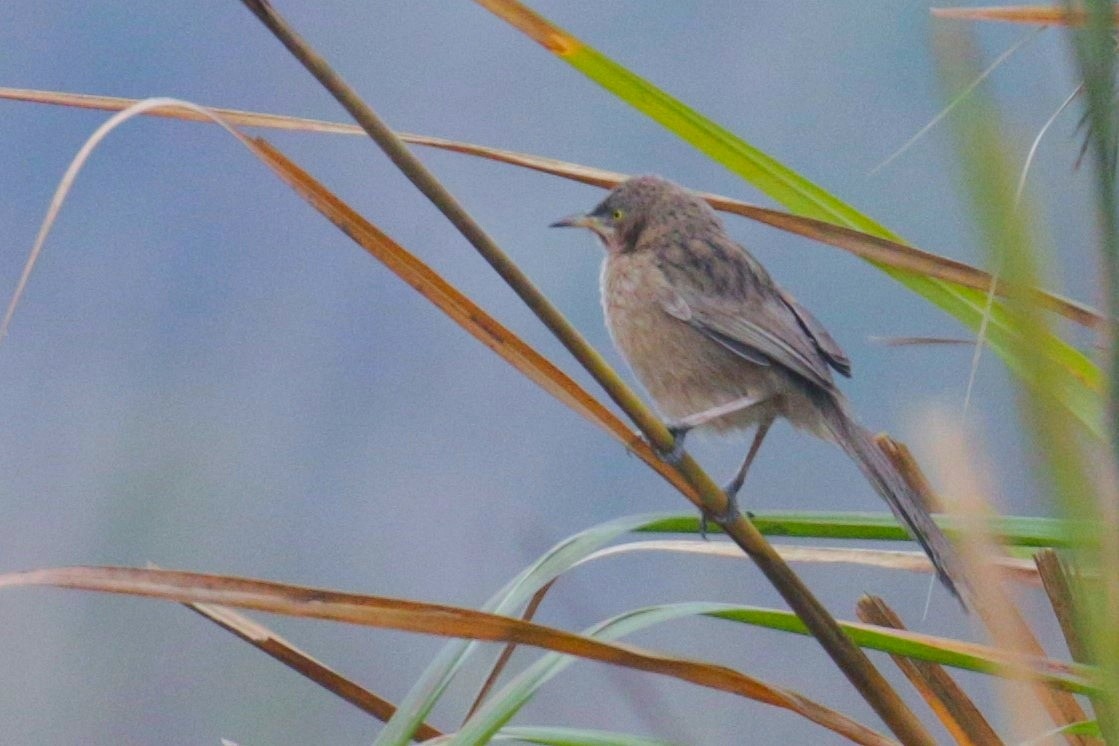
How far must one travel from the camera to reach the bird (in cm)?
260

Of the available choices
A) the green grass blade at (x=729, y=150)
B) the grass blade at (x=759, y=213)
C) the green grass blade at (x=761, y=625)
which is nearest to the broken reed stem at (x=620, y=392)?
the green grass blade at (x=761, y=625)

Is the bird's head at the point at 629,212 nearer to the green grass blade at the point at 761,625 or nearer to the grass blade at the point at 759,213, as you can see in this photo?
the grass blade at the point at 759,213

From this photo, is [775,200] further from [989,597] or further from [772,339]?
[989,597]

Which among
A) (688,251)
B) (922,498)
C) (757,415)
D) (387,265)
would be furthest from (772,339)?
(387,265)

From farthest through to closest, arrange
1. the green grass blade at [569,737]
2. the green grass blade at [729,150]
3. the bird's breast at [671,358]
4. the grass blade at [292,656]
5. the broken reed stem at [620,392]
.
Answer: the bird's breast at [671,358], the green grass blade at [729,150], the grass blade at [292,656], the green grass blade at [569,737], the broken reed stem at [620,392]

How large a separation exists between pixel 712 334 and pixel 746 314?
100 millimetres

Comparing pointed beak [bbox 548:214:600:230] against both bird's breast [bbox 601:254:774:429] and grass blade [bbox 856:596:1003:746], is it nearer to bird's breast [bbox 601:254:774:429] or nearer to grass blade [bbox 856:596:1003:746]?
bird's breast [bbox 601:254:774:429]

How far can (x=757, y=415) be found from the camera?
2770 mm

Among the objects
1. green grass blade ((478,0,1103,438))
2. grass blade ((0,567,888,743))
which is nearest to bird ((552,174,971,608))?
green grass blade ((478,0,1103,438))

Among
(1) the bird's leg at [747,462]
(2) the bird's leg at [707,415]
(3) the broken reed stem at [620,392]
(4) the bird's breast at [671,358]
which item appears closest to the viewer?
(3) the broken reed stem at [620,392]

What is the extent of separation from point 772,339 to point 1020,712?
2.08 metres

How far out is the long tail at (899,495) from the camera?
1.63 m

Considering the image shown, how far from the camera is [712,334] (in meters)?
2.71

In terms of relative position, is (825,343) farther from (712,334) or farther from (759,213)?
(759,213)
